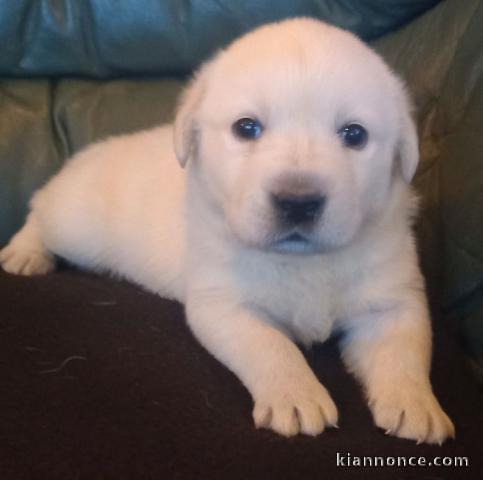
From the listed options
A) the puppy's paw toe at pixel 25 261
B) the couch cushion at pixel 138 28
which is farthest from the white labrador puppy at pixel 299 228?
the couch cushion at pixel 138 28

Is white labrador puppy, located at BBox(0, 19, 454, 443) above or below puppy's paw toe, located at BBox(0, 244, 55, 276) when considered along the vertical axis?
above

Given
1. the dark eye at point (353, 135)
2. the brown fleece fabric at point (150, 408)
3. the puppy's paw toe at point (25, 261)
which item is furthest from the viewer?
the puppy's paw toe at point (25, 261)

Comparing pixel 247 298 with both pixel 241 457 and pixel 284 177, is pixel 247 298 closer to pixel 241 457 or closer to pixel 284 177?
pixel 284 177

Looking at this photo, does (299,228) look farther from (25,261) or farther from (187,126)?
(25,261)

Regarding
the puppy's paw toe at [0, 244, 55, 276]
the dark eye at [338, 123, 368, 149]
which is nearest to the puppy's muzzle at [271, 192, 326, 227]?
the dark eye at [338, 123, 368, 149]

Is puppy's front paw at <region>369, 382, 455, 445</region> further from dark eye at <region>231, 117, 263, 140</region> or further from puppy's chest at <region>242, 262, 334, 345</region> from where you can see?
dark eye at <region>231, 117, 263, 140</region>

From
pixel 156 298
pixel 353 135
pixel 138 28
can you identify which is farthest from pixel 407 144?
pixel 138 28

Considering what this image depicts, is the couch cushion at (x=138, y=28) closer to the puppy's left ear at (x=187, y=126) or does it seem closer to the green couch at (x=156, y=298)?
the green couch at (x=156, y=298)
